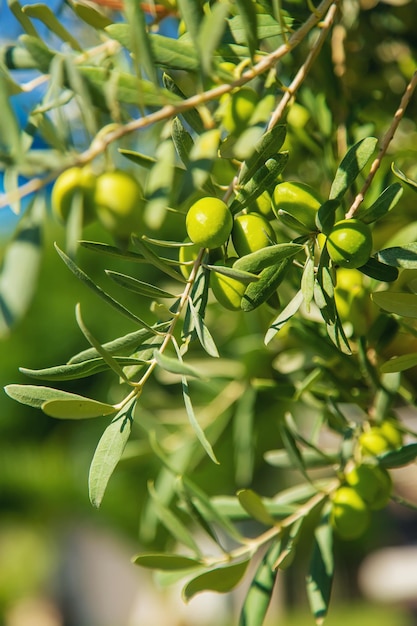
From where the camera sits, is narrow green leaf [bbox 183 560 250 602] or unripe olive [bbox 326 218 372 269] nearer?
unripe olive [bbox 326 218 372 269]

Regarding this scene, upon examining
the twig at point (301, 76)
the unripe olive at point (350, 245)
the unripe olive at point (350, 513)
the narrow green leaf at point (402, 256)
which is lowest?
the unripe olive at point (350, 513)

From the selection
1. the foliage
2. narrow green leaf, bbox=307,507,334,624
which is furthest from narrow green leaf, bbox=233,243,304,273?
narrow green leaf, bbox=307,507,334,624

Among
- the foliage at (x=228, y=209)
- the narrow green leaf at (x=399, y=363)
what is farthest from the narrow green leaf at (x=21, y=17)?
the narrow green leaf at (x=399, y=363)

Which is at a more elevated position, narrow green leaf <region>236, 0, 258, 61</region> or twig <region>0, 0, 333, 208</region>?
narrow green leaf <region>236, 0, 258, 61</region>

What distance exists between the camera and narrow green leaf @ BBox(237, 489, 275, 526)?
0.39 m

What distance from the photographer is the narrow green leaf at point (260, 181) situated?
11.5 inches

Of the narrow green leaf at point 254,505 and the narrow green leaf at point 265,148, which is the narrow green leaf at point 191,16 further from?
the narrow green leaf at point 254,505

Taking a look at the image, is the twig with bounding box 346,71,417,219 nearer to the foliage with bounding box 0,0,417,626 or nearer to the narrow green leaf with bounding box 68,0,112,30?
the foliage with bounding box 0,0,417,626

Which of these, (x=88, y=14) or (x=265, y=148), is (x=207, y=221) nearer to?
(x=265, y=148)

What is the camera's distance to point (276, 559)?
17.0 inches

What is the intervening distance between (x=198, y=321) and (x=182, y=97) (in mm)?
103

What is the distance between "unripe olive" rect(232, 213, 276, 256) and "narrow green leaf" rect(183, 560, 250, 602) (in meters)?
0.22

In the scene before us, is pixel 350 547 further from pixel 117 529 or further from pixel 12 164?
pixel 12 164

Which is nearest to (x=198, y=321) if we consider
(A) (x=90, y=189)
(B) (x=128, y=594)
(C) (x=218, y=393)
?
(A) (x=90, y=189)
